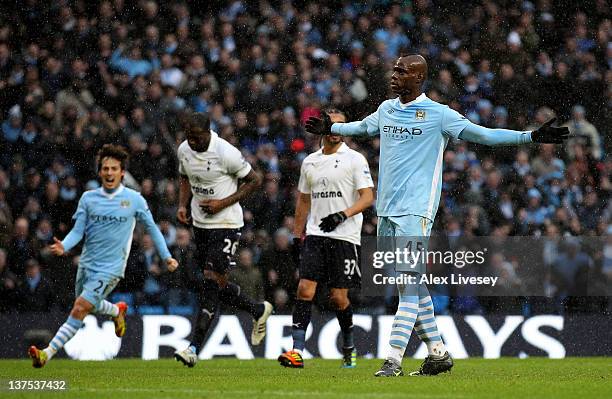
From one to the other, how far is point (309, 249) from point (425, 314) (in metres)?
2.31

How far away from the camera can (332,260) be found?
10852mm

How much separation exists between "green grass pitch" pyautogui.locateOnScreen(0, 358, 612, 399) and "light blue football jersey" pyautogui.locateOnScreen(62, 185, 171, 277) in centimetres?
104

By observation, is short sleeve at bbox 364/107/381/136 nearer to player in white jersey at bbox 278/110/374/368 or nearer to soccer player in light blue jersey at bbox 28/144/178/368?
player in white jersey at bbox 278/110/374/368

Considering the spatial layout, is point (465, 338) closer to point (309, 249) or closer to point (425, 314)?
point (309, 249)

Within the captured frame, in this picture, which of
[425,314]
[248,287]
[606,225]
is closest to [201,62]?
[248,287]

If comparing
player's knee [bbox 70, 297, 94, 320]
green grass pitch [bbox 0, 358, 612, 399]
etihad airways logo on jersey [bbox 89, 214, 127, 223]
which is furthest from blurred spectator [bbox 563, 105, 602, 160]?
player's knee [bbox 70, 297, 94, 320]

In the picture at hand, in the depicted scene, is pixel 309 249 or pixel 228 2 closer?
pixel 309 249

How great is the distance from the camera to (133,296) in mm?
14281

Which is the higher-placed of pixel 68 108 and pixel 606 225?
pixel 68 108

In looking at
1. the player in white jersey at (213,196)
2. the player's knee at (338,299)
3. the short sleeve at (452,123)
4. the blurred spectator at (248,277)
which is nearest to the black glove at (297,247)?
the player's knee at (338,299)

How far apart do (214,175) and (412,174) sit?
8.92 feet

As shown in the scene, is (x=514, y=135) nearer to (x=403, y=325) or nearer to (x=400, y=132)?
(x=400, y=132)

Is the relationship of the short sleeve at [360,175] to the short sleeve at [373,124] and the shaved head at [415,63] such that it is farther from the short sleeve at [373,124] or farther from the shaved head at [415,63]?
the shaved head at [415,63]

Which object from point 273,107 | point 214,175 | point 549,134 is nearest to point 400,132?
point 549,134
